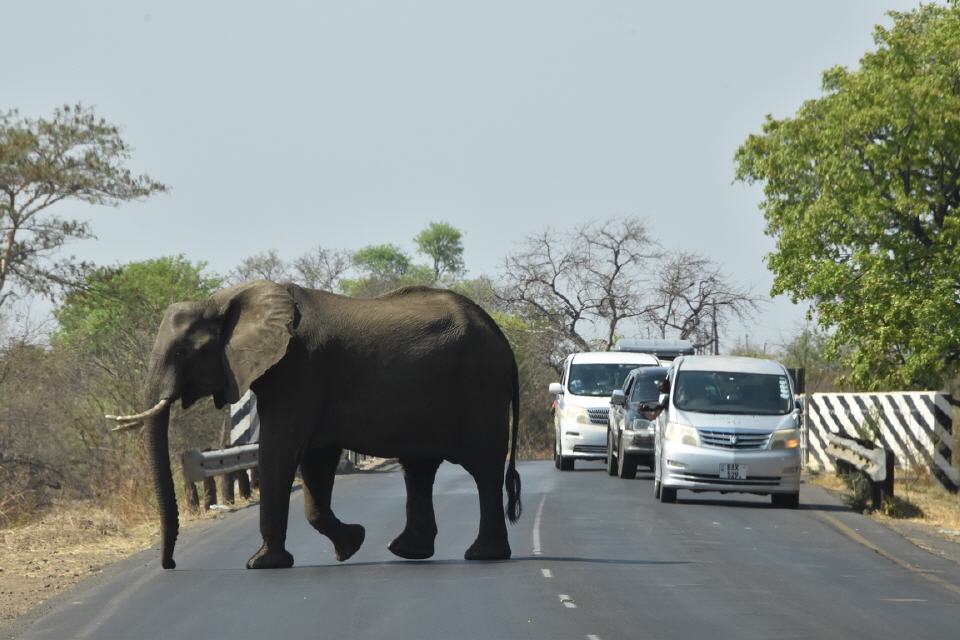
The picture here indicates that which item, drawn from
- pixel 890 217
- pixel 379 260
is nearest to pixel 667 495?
pixel 890 217

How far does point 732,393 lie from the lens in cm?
2495

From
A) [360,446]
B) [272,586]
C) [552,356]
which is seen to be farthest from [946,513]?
[552,356]

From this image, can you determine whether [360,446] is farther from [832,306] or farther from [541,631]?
[832,306]

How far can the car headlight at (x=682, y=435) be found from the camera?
23797mm

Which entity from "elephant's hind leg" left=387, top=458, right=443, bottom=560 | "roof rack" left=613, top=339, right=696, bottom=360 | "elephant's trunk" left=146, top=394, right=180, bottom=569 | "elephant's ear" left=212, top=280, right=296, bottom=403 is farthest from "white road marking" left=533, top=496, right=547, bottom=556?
"roof rack" left=613, top=339, right=696, bottom=360

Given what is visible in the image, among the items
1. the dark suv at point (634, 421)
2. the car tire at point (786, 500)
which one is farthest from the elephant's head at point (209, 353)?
the dark suv at point (634, 421)

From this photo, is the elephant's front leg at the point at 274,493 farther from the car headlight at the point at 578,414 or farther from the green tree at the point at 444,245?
the green tree at the point at 444,245

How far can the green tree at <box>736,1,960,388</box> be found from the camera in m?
35.0

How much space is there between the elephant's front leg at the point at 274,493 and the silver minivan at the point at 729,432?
9.60 meters

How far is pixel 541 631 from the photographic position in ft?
36.2

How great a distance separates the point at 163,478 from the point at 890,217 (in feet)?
81.7

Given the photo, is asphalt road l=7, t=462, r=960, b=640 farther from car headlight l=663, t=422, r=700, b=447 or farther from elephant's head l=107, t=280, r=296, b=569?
car headlight l=663, t=422, r=700, b=447

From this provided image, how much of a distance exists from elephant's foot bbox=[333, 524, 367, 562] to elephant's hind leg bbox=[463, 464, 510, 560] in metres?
1.01

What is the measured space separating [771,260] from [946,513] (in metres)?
14.6
